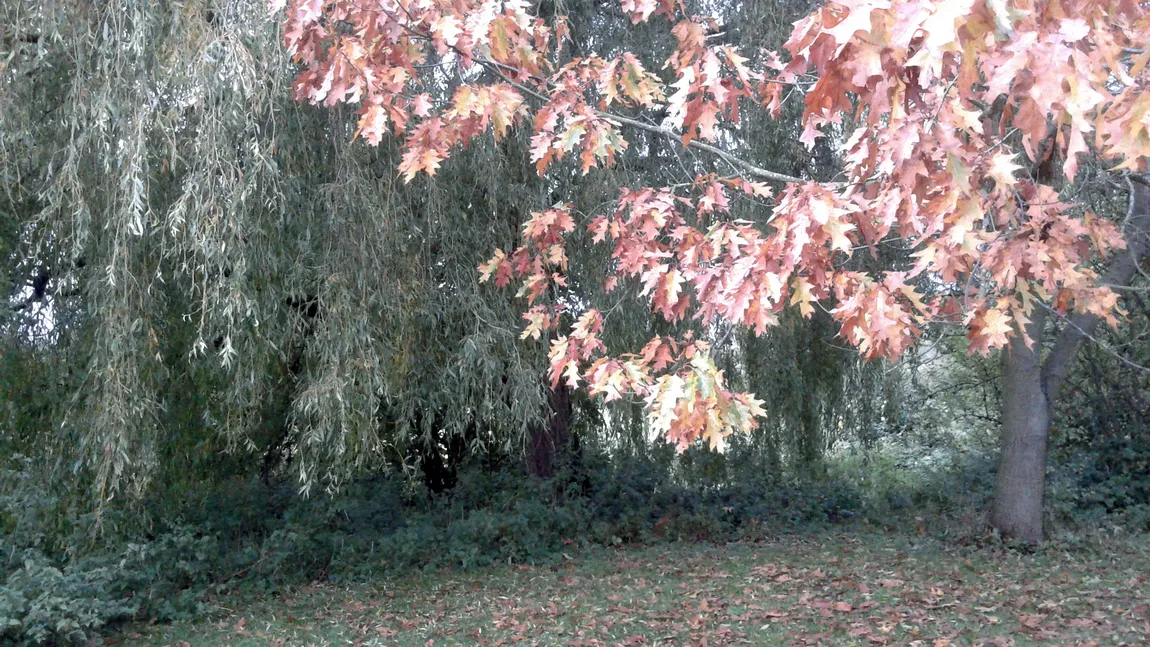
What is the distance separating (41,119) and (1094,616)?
679 cm

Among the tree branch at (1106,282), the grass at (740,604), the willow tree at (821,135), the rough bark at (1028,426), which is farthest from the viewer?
the rough bark at (1028,426)

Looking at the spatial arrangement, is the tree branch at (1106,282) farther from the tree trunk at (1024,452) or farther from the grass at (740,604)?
the grass at (740,604)

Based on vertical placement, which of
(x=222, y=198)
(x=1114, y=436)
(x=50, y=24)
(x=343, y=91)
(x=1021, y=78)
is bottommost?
(x=1114, y=436)

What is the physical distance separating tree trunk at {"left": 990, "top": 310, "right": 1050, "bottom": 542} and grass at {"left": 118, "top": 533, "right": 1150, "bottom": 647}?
40 centimetres

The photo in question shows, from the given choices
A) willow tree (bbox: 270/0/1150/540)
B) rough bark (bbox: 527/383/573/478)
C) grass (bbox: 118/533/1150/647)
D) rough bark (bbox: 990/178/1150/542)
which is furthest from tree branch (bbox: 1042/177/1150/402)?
rough bark (bbox: 527/383/573/478)

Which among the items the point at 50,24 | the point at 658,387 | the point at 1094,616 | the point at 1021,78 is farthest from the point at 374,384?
the point at 1094,616

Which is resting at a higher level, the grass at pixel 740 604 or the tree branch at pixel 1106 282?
the tree branch at pixel 1106 282

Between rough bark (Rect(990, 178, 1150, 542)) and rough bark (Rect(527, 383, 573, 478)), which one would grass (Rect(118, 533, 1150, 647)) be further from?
rough bark (Rect(527, 383, 573, 478))

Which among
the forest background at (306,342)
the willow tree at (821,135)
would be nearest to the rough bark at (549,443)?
the forest background at (306,342)

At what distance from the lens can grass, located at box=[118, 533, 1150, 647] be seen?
5.56 meters

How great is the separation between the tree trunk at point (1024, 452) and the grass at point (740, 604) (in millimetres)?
402

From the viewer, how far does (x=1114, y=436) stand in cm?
1005

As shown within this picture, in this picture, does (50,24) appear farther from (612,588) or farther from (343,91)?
(612,588)

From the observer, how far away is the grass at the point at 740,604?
A: 556cm
